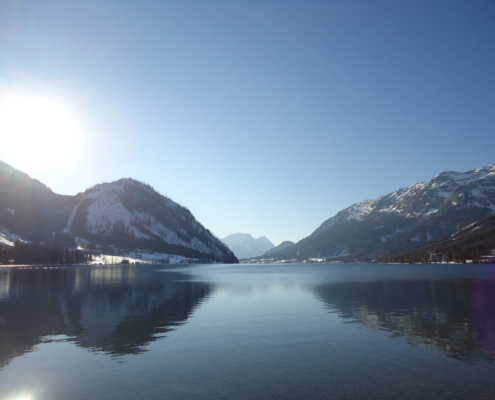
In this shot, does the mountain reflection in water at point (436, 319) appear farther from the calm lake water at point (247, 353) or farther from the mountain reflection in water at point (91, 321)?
the mountain reflection in water at point (91, 321)

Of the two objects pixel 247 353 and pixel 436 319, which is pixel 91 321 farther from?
pixel 436 319

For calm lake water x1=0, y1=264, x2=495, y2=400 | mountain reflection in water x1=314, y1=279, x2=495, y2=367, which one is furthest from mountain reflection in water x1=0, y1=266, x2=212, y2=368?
mountain reflection in water x1=314, y1=279, x2=495, y2=367

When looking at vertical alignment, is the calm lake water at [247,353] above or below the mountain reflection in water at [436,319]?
above

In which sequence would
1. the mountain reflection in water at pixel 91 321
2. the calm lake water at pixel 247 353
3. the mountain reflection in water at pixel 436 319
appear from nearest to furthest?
the calm lake water at pixel 247 353, the mountain reflection in water at pixel 436 319, the mountain reflection in water at pixel 91 321

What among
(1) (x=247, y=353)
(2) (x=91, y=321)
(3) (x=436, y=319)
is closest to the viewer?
(1) (x=247, y=353)

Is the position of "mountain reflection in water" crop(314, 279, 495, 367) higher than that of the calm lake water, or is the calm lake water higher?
the calm lake water

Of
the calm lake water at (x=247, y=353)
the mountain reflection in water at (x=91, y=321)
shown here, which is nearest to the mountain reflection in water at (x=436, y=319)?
the calm lake water at (x=247, y=353)

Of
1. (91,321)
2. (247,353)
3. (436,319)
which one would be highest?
(91,321)

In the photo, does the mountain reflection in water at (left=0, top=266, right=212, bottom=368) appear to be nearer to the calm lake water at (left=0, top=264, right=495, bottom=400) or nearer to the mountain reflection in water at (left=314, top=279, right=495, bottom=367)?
the calm lake water at (left=0, top=264, right=495, bottom=400)

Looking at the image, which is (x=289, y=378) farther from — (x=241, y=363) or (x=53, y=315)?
(x=53, y=315)

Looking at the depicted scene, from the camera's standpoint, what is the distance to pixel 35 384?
2223 cm

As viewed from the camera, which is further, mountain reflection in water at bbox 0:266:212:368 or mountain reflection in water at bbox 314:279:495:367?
mountain reflection in water at bbox 0:266:212:368

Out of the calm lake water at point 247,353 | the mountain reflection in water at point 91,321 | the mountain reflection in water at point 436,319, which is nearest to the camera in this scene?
the calm lake water at point 247,353

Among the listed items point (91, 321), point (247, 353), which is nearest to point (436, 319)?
point (247, 353)
